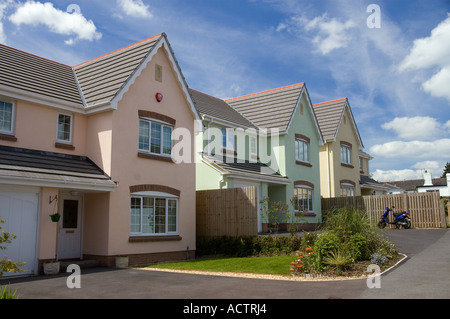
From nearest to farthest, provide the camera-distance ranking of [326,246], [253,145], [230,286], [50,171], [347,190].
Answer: [230,286], [326,246], [50,171], [253,145], [347,190]

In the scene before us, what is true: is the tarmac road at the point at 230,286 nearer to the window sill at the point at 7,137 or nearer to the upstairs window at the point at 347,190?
the window sill at the point at 7,137

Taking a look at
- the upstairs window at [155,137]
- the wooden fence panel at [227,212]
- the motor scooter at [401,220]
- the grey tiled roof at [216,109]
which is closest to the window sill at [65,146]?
the upstairs window at [155,137]

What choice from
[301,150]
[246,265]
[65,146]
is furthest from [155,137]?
[301,150]

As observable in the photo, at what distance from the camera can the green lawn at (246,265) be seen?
1392cm

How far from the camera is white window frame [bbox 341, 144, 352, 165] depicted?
34.2 m

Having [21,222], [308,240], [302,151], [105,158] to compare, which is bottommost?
[308,240]

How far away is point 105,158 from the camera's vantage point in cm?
1689

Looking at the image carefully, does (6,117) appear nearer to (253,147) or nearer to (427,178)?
(253,147)

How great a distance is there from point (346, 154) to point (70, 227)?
78.6ft

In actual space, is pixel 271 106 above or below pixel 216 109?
above

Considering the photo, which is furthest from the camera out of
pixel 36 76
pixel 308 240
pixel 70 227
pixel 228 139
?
pixel 228 139

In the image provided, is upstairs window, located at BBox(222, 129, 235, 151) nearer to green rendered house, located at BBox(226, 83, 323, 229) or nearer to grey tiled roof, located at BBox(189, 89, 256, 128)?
grey tiled roof, located at BBox(189, 89, 256, 128)
